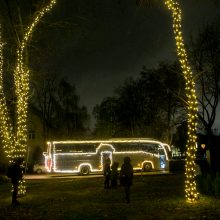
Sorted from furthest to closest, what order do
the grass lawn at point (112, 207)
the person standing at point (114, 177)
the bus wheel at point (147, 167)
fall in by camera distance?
the bus wheel at point (147, 167) < the person standing at point (114, 177) < the grass lawn at point (112, 207)

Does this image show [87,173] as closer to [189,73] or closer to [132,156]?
[132,156]

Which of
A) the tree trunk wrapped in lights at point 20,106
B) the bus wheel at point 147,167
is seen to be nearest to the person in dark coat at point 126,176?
the tree trunk wrapped in lights at point 20,106

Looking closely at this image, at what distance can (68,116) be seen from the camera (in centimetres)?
7231

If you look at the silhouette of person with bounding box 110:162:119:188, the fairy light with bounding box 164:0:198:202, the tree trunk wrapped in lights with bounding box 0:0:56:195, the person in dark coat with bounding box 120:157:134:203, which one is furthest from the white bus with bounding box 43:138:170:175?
the fairy light with bounding box 164:0:198:202

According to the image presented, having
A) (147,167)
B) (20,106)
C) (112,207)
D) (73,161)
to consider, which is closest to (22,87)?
(20,106)

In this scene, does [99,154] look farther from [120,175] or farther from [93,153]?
[120,175]

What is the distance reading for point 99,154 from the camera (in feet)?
143

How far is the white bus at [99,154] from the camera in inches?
1678

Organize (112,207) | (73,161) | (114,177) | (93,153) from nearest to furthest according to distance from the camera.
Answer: (112,207) → (114,177) → (73,161) → (93,153)

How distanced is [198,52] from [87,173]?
14946mm

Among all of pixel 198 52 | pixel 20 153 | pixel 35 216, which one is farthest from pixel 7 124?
pixel 198 52

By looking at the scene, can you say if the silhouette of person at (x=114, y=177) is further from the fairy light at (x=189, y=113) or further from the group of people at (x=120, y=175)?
the fairy light at (x=189, y=113)

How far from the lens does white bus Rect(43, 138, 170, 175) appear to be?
42.6m

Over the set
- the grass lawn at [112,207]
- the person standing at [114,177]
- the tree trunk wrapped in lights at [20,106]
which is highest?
the tree trunk wrapped in lights at [20,106]
